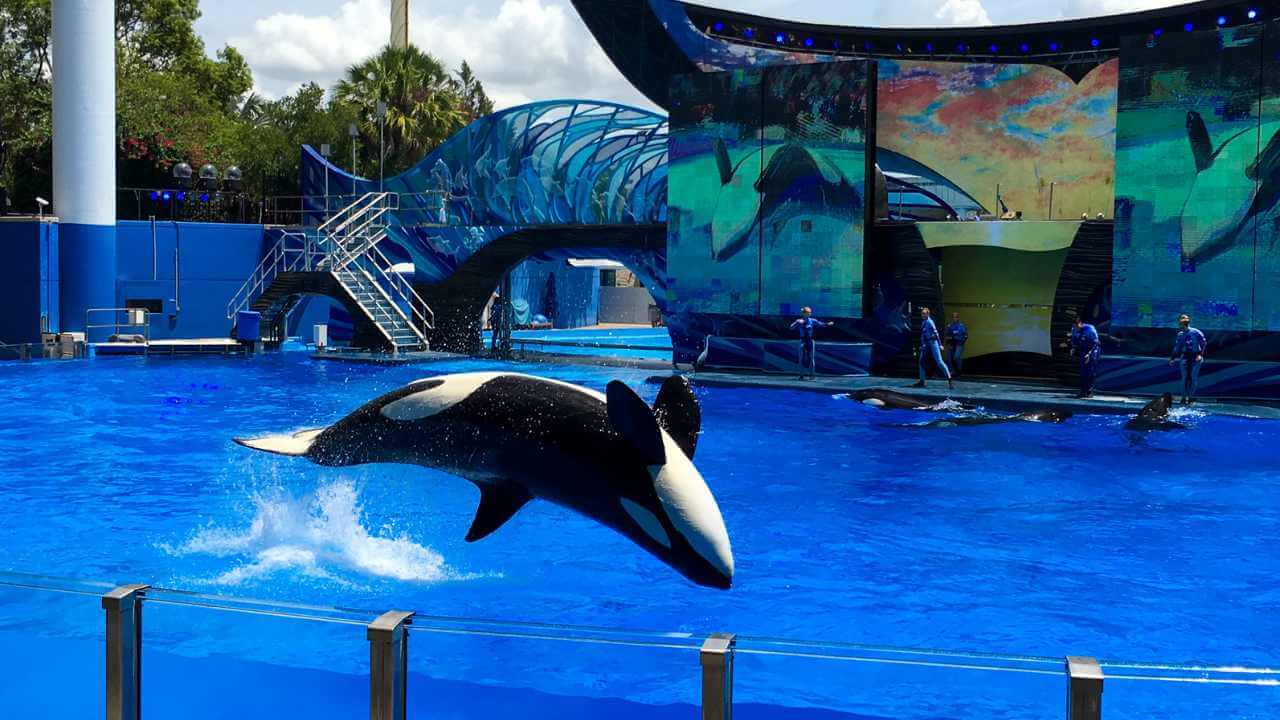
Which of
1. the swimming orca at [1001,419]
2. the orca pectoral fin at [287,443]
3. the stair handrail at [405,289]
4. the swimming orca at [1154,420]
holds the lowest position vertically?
the swimming orca at [1001,419]

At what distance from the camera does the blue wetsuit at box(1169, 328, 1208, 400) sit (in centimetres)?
1905

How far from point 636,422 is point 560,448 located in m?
0.69

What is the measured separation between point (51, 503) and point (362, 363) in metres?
15.5

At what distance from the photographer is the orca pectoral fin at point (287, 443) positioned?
658cm

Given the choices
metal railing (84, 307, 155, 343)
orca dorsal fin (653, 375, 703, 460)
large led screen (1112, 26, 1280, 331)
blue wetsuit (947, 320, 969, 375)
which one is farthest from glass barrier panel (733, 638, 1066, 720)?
metal railing (84, 307, 155, 343)

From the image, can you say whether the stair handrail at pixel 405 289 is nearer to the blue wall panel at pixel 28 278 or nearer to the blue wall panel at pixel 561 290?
the blue wall panel at pixel 28 278

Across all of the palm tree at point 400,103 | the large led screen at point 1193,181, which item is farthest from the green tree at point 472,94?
the large led screen at point 1193,181

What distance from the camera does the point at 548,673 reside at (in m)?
4.46

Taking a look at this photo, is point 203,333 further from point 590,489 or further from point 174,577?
point 590,489

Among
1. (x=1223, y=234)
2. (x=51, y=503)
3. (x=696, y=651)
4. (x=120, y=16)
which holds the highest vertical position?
(x=120, y=16)

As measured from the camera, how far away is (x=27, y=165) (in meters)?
38.1

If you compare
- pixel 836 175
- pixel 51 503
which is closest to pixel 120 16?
pixel 836 175

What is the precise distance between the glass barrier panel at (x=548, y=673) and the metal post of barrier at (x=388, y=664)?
0.14 feet

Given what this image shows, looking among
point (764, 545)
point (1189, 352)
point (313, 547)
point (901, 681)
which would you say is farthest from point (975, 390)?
point (901, 681)
